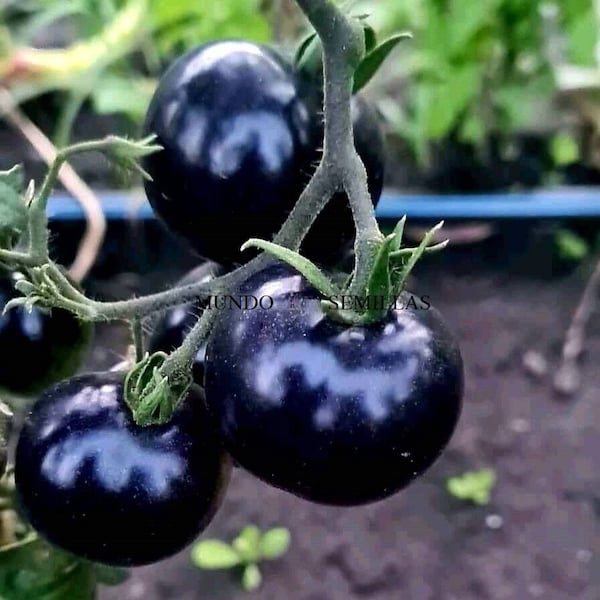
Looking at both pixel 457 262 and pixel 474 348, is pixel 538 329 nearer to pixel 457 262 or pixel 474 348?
pixel 474 348

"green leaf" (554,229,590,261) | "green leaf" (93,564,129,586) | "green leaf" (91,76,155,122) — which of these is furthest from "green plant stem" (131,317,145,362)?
"green leaf" (554,229,590,261)

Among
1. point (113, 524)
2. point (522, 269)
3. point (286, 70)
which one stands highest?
point (286, 70)

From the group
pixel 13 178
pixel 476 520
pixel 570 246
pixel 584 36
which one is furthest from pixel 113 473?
pixel 570 246

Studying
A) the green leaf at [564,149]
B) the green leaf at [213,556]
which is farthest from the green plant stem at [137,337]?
the green leaf at [564,149]

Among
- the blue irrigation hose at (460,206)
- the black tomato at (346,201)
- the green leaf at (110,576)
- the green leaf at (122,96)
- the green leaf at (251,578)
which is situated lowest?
the green leaf at (251,578)

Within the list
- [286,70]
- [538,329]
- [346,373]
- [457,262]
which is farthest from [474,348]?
[346,373]

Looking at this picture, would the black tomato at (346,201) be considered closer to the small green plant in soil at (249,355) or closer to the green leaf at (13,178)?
the small green plant in soil at (249,355)
